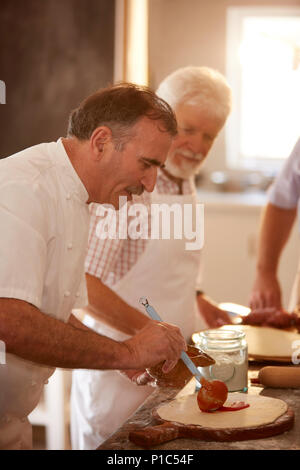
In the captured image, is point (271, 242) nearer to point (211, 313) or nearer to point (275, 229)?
point (275, 229)

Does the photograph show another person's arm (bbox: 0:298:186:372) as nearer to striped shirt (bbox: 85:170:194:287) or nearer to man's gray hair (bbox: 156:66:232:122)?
striped shirt (bbox: 85:170:194:287)

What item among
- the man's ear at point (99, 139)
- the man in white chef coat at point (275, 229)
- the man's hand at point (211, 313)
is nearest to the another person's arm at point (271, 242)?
the man in white chef coat at point (275, 229)

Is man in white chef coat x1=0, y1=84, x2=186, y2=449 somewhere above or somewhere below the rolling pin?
above

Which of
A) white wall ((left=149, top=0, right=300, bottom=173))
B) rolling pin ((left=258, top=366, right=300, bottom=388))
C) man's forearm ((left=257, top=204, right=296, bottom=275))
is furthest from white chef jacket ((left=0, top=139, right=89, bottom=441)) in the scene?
white wall ((left=149, top=0, right=300, bottom=173))

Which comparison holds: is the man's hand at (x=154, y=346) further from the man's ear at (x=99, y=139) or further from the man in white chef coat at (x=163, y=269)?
the man in white chef coat at (x=163, y=269)

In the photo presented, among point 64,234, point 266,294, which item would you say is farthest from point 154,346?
point 266,294

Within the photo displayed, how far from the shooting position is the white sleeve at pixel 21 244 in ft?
3.35

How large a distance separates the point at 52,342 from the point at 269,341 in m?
0.68

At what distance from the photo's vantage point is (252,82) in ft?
13.4

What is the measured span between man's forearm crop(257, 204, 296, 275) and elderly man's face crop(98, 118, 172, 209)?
1063 mm

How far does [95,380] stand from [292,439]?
82cm

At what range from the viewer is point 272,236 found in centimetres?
222

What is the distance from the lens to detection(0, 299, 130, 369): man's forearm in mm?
1013

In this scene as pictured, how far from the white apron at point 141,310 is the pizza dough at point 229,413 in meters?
0.54
